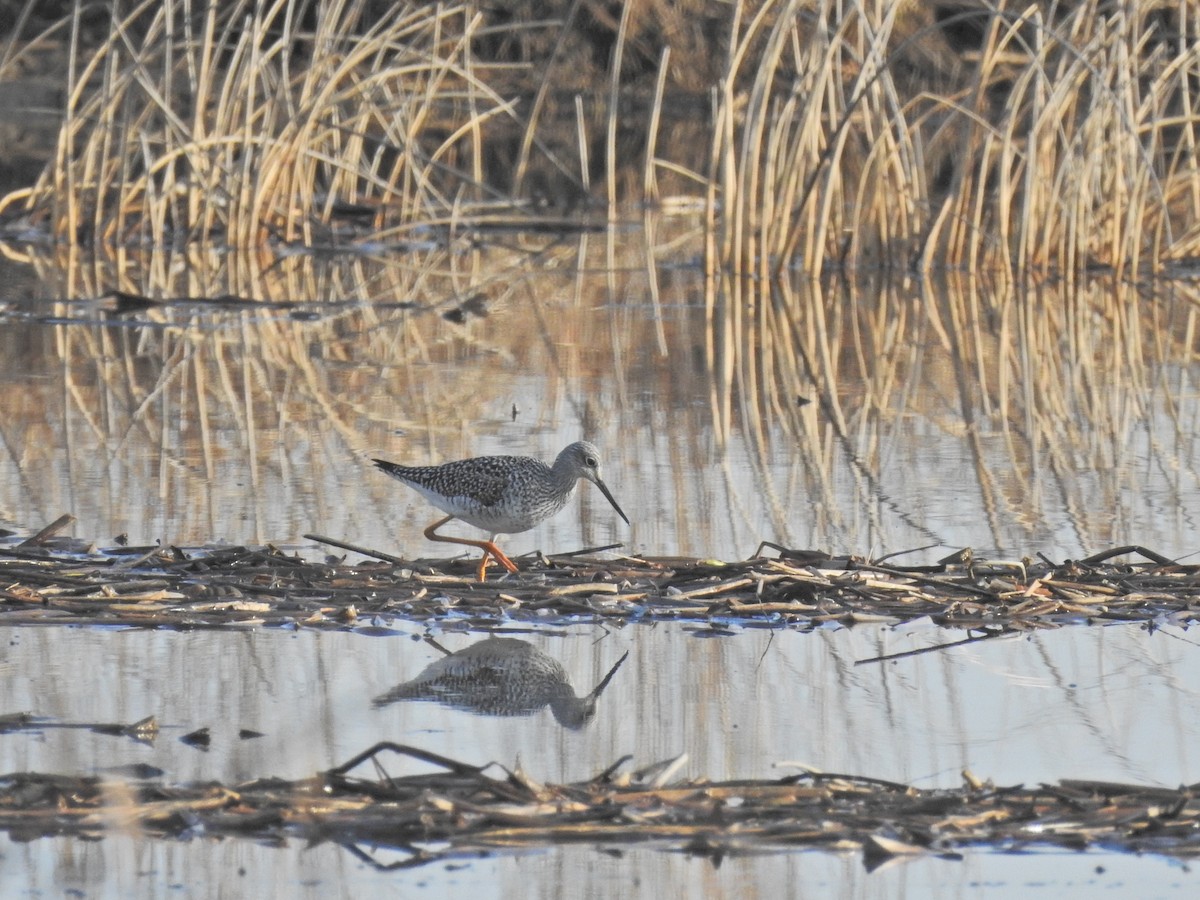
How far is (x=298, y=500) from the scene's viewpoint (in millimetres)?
6832

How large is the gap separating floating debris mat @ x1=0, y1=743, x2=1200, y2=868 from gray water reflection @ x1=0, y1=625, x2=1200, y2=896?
0.18 ft

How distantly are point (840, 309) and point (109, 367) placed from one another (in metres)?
4.63

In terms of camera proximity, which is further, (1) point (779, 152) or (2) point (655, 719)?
(1) point (779, 152)

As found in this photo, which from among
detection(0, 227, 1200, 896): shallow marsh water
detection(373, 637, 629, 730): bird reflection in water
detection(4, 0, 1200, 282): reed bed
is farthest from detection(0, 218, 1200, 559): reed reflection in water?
detection(373, 637, 629, 730): bird reflection in water

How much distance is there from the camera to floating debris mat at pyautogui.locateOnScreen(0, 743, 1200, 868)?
3713mm

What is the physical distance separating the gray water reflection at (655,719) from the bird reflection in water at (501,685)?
0.04 meters

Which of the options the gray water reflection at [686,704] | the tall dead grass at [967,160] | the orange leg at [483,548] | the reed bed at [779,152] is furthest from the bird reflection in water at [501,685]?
the tall dead grass at [967,160]

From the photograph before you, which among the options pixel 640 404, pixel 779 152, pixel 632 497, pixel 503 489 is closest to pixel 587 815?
pixel 503 489

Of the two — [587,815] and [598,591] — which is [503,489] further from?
[587,815]

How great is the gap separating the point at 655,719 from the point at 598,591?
0.99 metres

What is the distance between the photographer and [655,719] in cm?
455

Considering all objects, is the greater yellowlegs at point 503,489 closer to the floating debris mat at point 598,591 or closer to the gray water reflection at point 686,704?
the floating debris mat at point 598,591

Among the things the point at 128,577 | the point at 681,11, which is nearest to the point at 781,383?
the point at 128,577

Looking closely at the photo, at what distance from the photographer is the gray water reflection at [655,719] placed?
362 centimetres
